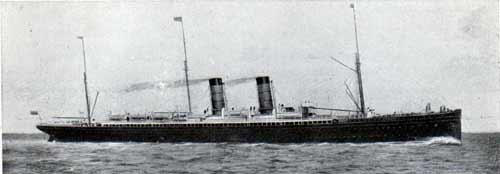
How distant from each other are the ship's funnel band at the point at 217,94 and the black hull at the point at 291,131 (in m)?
0.94

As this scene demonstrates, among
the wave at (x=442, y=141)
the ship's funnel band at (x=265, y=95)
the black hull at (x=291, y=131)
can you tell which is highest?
the ship's funnel band at (x=265, y=95)

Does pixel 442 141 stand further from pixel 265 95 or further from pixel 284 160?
pixel 265 95

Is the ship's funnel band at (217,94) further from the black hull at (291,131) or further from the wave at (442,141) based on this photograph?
the wave at (442,141)

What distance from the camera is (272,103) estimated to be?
26062 mm

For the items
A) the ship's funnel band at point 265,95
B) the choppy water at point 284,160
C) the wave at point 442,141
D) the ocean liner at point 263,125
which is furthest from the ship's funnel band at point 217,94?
the wave at point 442,141

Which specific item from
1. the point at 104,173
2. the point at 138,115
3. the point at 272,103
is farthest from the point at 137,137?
the point at 104,173

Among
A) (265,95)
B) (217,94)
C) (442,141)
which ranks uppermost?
(217,94)

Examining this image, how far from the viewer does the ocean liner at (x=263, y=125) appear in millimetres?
22594

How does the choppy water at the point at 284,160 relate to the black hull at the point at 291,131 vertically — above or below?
below

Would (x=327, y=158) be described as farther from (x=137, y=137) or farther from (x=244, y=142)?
(x=137, y=137)

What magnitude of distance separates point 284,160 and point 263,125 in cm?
726

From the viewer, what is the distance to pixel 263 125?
25.6 m

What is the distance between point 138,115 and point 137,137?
128 cm

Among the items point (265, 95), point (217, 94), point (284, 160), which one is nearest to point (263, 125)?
point (265, 95)
